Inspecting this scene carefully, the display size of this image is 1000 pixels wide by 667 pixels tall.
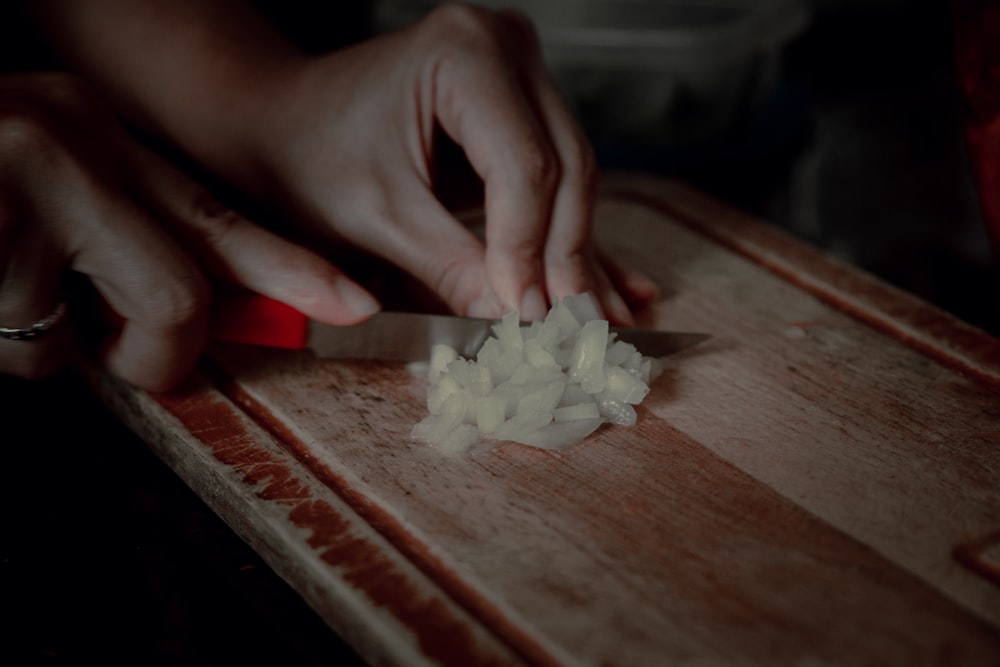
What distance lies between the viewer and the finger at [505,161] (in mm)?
1247

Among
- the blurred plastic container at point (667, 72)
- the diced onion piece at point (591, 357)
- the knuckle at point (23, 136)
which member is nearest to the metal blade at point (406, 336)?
the diced onion piece at point (591, 357)

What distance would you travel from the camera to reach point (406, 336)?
1.21 m

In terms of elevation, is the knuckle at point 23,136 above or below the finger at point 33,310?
above

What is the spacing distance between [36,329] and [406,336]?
0.44 m

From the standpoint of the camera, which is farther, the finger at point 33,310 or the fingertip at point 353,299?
the fingertip at point 353,299

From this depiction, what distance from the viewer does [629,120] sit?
2297mm

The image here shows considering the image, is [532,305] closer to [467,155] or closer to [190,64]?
[467,155]

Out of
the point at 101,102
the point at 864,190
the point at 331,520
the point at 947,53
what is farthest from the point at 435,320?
the point at 947,53

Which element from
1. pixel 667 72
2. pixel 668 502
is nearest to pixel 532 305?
pixel 668 502

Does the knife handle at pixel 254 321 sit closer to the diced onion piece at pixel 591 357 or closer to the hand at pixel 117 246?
the hand at pixel 117 246

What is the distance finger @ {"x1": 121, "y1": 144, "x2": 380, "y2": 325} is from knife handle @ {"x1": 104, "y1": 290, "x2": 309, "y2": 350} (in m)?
0.02

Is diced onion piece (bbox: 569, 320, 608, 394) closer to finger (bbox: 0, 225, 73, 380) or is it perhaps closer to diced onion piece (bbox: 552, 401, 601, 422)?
diced onion piece (bbox: 552, 401, 601, 422)

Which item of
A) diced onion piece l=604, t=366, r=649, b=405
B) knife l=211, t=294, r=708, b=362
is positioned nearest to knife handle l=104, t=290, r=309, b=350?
knife l=211, t=294, r=708, b=362

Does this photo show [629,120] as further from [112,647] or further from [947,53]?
[112,647]
